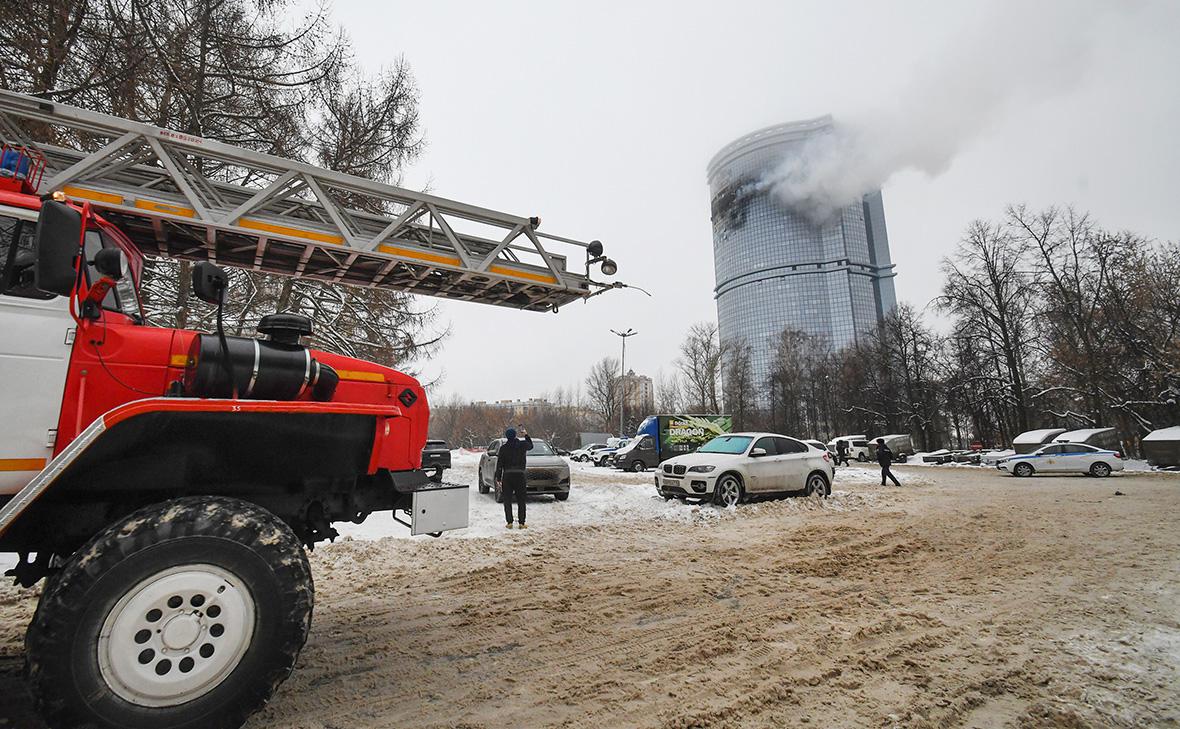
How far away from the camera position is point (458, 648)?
145 inches

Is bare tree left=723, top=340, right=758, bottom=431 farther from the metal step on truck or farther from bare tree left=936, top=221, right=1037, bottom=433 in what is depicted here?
the metal step on truck

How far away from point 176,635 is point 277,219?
Answer: 11.7 ft

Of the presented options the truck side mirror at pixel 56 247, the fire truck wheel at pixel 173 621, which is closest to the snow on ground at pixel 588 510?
the fire truck wheel at pixel 173 621

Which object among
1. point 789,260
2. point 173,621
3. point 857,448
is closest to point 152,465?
point 173,621

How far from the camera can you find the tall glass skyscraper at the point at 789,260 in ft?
337

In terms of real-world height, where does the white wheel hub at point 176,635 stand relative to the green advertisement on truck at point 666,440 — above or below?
below

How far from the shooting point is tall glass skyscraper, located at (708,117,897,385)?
4048 inches

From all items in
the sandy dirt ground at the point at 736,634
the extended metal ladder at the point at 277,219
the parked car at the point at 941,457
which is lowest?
the sandy dirt ground at the point at 736,634

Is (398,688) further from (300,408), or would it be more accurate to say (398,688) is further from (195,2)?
(195,2)

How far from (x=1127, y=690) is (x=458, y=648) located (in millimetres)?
4048

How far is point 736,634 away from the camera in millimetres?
3807

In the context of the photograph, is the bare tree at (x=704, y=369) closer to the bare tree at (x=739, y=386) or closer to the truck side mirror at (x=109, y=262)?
the bare tree at (x=739, y=386)

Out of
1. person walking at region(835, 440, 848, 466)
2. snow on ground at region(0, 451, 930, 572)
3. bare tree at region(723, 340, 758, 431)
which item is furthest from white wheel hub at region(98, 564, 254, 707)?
bare tree at region(723, 340, 758, 431)

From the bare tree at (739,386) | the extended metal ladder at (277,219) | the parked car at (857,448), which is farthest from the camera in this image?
the bare tree at (739,386)
